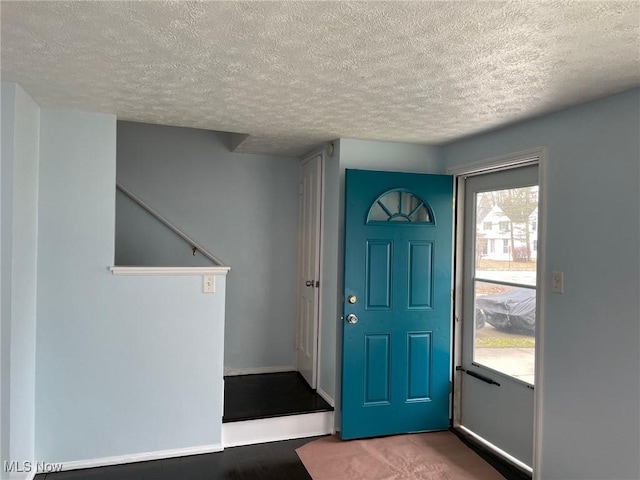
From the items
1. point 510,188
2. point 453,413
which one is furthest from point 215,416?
point 510,188

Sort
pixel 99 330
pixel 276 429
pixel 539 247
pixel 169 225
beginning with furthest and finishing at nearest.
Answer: pixel 169 225 → pixel 276 429 → pixel 99 330 → pixel 539 247

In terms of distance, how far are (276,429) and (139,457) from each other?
893 mm

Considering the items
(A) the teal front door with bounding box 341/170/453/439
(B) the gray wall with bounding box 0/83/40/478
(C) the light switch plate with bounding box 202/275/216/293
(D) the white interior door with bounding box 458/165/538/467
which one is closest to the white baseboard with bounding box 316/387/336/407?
(A) the teal front door with bounding box 341/170/453/439

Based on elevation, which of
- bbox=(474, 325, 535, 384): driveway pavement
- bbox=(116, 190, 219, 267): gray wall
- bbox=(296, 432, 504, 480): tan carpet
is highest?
bbox=(116, 190, 219, 267): gray wall

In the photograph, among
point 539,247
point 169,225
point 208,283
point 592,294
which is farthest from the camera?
point 169,225

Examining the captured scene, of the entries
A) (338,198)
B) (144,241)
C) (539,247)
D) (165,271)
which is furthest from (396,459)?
(144,241)

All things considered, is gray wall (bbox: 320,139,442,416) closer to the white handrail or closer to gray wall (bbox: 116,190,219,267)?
the white handrail

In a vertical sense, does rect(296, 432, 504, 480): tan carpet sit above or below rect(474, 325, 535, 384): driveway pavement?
below

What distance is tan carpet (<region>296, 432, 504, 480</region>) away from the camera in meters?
2.68

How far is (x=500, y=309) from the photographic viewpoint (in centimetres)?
301

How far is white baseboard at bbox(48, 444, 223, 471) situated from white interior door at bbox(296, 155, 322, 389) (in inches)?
39.5

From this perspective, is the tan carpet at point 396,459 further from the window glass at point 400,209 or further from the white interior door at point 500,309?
the window glass at point 400,209

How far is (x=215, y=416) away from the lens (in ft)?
9.68

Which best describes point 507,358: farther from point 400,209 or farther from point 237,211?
point 237,211
